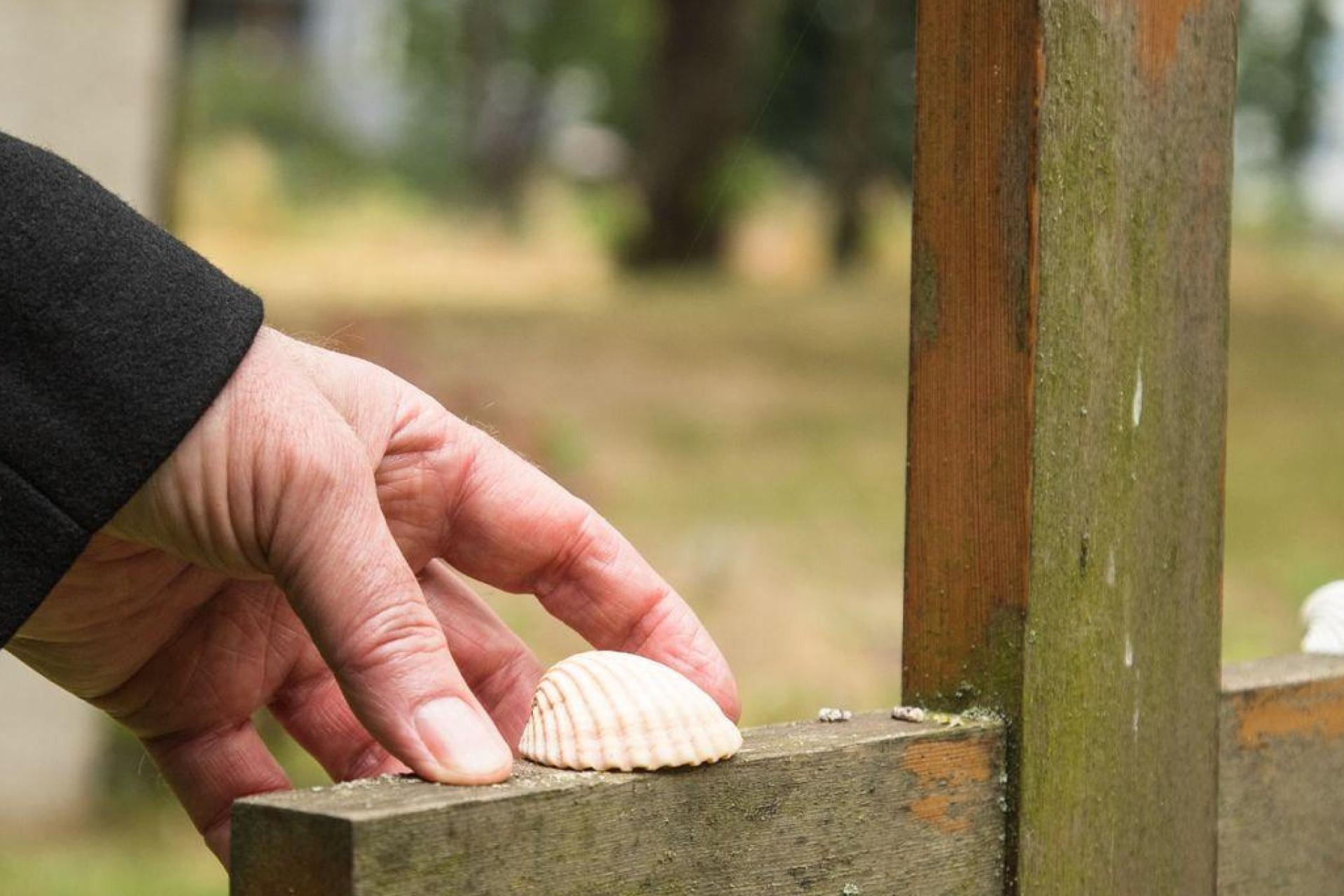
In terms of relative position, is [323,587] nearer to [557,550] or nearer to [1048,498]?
[557,550]

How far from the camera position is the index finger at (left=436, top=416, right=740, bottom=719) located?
5.06 ft

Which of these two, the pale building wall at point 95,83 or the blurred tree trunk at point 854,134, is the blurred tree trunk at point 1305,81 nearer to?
the blurred tree trunk at point 854,134

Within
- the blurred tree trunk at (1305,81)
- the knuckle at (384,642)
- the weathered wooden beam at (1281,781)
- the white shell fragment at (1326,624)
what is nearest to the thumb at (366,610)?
the knuckle at (384,642)

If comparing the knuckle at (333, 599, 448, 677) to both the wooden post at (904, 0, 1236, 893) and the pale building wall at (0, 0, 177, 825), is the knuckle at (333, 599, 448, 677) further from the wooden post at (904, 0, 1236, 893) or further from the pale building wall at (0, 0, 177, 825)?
the pale building wall at (0, 0, 177, 825)

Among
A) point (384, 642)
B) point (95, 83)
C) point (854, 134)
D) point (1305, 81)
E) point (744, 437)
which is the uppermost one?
point (1305, 81)

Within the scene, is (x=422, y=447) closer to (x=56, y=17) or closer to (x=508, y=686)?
(x=508, y=686)

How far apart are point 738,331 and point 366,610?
7982 millimetres

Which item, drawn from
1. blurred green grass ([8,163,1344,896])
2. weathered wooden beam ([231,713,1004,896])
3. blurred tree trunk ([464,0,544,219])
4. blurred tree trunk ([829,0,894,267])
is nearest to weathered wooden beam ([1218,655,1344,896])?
weathered wooden beam ([231,713,1004,896])

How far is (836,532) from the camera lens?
6289 millimetres

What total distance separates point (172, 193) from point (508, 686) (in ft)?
17.6

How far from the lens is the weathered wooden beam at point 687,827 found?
3.08ft

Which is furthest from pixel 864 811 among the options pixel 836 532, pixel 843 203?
pixel 843 203

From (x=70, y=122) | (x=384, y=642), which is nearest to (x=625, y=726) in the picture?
(x=384, y=642)

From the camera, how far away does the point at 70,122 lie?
19.3ft
